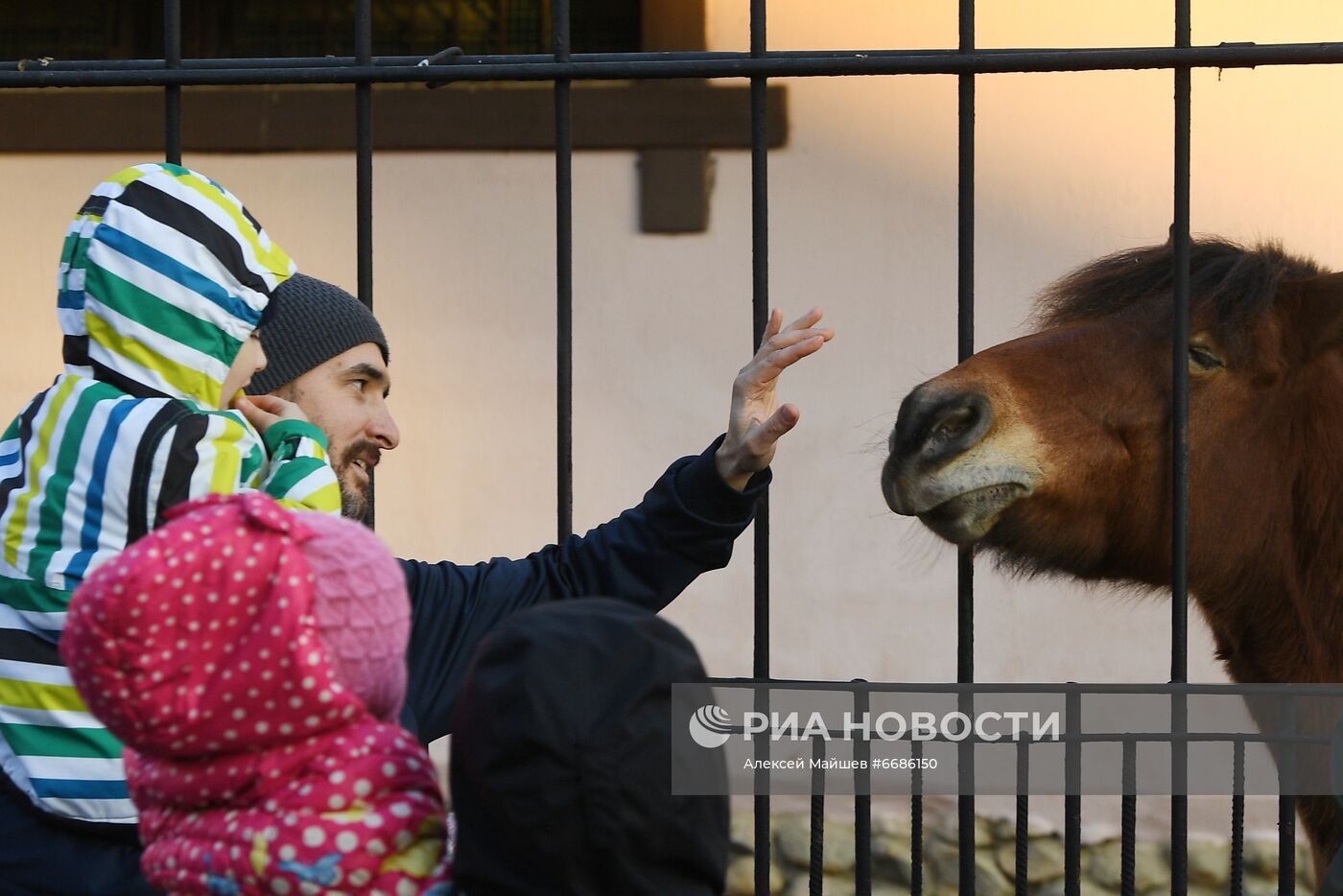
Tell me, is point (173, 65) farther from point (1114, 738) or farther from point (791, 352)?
point (1114, 738)

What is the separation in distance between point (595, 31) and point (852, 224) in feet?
2.94

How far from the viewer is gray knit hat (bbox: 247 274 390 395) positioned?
170 centimetres

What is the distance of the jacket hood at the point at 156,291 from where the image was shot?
1294 mm

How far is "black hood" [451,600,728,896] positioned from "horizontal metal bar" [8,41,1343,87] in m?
1.06

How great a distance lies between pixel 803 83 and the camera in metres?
3.62

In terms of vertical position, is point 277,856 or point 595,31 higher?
point 595,31

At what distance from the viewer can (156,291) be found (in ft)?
4.24

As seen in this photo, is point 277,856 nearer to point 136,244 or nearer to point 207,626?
point 207,626

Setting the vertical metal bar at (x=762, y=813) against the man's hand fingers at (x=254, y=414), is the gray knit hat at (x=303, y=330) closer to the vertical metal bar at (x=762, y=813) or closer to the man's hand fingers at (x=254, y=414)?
the man's hand fingers at (x=254, y=414)

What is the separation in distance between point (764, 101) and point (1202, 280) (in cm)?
80

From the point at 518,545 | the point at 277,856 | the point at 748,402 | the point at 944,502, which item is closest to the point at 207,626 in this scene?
the point at 277,856

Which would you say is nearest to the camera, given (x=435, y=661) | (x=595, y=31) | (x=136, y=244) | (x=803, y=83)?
(x=136, y=244)

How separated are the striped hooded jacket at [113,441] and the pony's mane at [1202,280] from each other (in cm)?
138

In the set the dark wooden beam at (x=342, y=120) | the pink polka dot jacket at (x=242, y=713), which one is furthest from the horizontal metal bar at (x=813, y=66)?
the dark wooden beam at (x=342, y=120)
